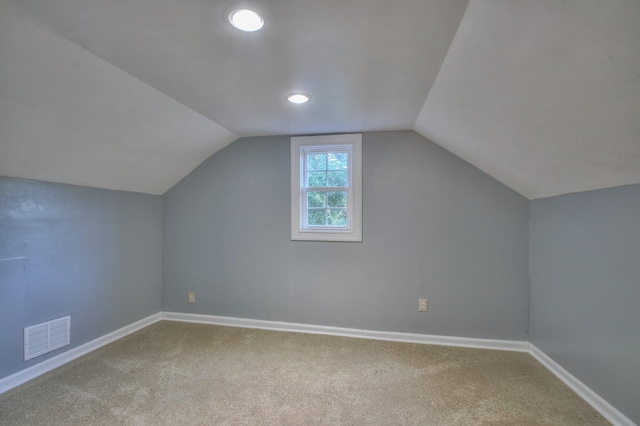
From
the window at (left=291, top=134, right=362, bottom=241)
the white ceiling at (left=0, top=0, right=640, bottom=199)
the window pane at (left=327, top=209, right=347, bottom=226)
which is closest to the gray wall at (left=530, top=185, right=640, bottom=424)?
the white ceiling at (left=0, top=0, right=640, bottom=199)

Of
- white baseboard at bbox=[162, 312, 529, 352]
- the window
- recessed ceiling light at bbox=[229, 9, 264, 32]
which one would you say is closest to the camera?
recessed ceiling light at bbox=[229, 9, 264, 32]

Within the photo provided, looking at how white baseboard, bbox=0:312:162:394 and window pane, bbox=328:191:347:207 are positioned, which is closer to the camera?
white baseboard, bbox=0:312:162:394

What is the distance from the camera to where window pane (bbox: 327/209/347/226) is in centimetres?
327

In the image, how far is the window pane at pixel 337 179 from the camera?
3.27 meters

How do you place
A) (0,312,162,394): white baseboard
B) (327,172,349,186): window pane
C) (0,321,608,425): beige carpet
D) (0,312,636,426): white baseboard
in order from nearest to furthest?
(0,321,608,425): beige carpet → (0,312,636,426): white baseboard → (0,312,162,394): white baseboard → (327,172,349,186): window pane

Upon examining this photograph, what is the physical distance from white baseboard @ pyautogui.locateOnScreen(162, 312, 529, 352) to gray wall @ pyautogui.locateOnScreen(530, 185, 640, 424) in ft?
1.08

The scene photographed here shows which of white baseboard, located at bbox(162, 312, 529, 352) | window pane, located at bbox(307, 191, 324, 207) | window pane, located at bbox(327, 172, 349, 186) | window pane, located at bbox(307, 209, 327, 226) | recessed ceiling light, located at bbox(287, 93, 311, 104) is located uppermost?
recessed ceiling light, located at bbox(287, 93, 311, 104)

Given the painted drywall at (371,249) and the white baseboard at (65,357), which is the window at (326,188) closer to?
the painted drywall at (371,249)

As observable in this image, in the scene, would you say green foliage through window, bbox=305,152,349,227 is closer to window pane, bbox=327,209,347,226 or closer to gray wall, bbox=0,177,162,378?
window pane, bbox=327,209,347,226

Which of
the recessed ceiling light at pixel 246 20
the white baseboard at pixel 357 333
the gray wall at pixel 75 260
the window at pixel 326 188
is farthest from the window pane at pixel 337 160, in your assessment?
the gray wall at pixel 75 260

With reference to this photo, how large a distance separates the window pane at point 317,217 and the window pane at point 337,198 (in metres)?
0.13

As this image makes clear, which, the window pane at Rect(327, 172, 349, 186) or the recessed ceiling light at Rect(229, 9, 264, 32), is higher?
the recessed ceiling light at Rect(229, 9, 264, 32)

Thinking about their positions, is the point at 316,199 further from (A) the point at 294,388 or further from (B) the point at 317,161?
(A) the point at 294,388

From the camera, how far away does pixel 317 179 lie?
3.34 meters
